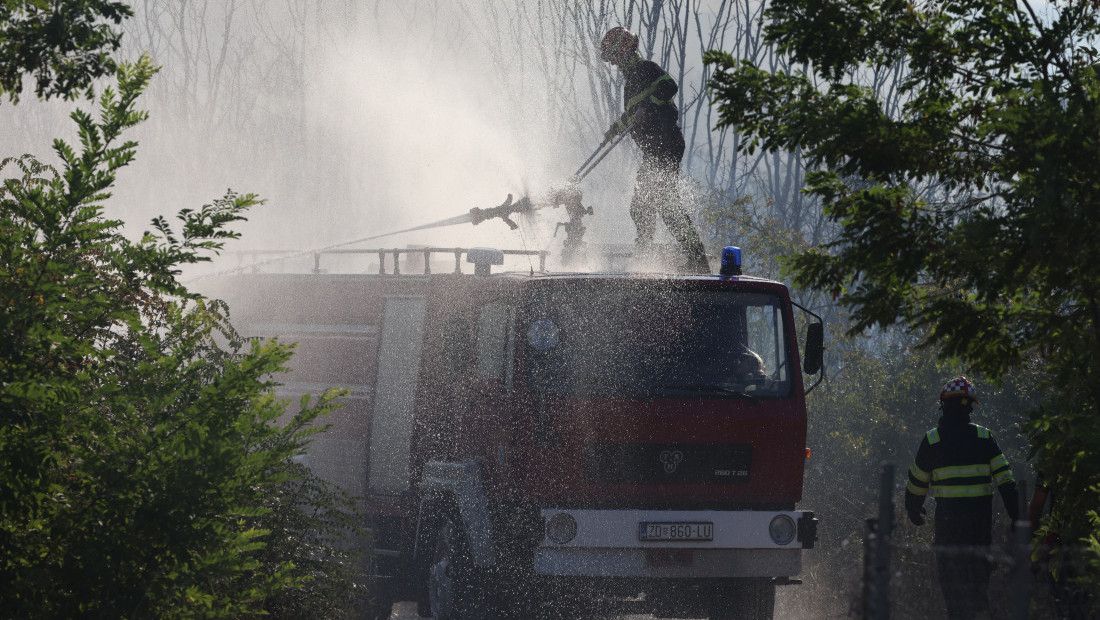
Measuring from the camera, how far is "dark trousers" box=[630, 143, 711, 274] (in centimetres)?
938

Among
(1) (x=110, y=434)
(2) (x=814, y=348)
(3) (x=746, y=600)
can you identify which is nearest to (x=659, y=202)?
(2) (x=814, y=348)

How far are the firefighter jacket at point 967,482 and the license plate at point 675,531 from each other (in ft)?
5.19

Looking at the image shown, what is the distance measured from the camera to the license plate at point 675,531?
7.36m

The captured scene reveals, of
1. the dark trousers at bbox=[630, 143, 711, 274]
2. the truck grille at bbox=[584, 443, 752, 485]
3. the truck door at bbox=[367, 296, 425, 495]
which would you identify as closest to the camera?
the truck grille at bbox=[584, 443, 752, 485]

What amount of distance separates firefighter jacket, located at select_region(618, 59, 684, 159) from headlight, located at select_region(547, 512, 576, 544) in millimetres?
3594

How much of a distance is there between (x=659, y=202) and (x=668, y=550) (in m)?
3.25

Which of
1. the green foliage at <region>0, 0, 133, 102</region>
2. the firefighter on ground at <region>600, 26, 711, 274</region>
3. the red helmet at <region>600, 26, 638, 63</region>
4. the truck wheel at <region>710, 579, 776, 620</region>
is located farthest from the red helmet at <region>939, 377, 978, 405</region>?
the green foliage at <region>0, 0, 133, 102</region>

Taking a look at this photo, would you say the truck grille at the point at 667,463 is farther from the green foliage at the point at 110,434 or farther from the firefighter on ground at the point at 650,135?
the green foliage at the point at 110,434

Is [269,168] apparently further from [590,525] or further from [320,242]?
[590,525]

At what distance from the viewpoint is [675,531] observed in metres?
7.39

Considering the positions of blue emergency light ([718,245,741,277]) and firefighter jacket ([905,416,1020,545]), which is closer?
firefighter jacket ([905,416,1020,545])

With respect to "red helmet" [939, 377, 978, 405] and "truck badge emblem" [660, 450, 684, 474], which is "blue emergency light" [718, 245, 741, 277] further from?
"red helmet" [939, 377, 978, 405]

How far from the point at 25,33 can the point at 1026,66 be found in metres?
4.34

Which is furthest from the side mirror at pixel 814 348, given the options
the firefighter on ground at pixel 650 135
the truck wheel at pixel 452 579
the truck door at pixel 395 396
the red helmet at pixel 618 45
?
the truck door at pixel 395 396
